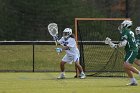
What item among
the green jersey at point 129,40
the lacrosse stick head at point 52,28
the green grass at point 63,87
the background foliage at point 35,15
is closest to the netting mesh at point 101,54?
the lacrosse stick head at point 52,28

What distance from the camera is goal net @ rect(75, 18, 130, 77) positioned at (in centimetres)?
2500

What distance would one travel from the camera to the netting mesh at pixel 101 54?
2506 centimetres

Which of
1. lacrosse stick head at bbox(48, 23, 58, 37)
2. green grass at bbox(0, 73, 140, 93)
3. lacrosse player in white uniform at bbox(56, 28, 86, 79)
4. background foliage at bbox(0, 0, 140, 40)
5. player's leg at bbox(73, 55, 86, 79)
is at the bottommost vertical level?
green grass at bbox(0, 73, 140, 93)

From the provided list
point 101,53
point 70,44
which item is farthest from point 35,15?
point 70,44

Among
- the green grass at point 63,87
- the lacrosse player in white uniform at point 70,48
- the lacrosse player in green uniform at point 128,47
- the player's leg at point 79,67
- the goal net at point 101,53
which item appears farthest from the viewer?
the goal net at point 101,53

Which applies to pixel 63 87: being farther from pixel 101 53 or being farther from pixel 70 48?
pixel 101 53

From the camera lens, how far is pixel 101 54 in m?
25.5

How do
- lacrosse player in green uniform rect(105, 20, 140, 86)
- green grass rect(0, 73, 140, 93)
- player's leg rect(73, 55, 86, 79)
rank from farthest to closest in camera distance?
player's leg rect(73, 55, 86, 79)
lacrosse player in green uniform rect(105, 20, 140, 86)
green grass rect(0, 73, 140, 93)

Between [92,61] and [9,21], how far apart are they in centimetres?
2804

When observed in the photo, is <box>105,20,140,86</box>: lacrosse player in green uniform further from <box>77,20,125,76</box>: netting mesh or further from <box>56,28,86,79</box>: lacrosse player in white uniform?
<box>77,20,125,76</box>: netting mesh

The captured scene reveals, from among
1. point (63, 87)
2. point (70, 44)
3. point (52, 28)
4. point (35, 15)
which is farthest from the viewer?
point (35, 15)

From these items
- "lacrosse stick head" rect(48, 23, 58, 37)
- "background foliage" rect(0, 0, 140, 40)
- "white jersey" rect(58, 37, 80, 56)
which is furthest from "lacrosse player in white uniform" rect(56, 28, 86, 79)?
"background foliage" rect(0, 0, 140, 40)

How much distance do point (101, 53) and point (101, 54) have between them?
0.06 m

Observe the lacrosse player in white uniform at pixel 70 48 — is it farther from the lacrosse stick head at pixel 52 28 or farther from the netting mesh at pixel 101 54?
the netting mesh at pixel 101 54
